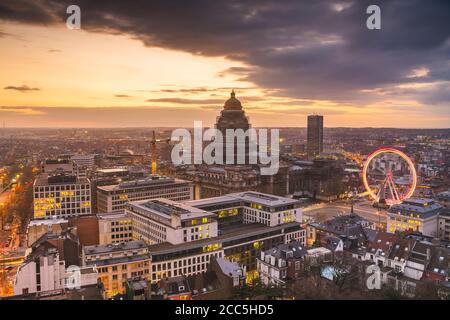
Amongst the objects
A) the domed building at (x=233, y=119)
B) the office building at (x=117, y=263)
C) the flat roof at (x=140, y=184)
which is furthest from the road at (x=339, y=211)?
the office building at (x=117, y=263)

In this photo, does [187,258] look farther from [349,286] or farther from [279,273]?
[349,286]

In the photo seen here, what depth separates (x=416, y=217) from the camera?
31812mm

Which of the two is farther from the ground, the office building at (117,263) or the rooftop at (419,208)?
the rooftop at (419,208)

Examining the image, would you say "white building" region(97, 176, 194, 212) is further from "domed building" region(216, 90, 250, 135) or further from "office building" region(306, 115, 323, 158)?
"office building" region(306, 115, 323, 158)

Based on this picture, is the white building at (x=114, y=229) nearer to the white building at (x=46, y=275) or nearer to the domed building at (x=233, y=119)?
the white building at (x=46, y=275)

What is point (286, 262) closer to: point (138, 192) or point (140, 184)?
point (138, 192)

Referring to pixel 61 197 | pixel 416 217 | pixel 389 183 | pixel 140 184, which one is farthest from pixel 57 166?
pixel 416 217

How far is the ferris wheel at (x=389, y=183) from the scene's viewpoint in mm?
42872

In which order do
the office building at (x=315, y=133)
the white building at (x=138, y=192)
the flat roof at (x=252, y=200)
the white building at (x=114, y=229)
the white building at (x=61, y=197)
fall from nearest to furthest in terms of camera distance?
the white building at (x=114, y=229) < the flat roof at (x=252, y=200) < the white building at (x=61, y=197) < the white building at (x=138, y=192) < the office building at (x=315, y=133)

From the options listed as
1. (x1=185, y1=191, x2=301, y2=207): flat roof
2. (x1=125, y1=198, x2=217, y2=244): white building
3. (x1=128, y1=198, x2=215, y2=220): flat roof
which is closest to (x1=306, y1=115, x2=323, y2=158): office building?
(x1=185, y1=191, x2=301, y2=207): flat roof

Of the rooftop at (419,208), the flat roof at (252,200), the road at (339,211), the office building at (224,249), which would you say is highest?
the flat roof at (252,200)

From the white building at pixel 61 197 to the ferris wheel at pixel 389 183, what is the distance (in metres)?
32.0
